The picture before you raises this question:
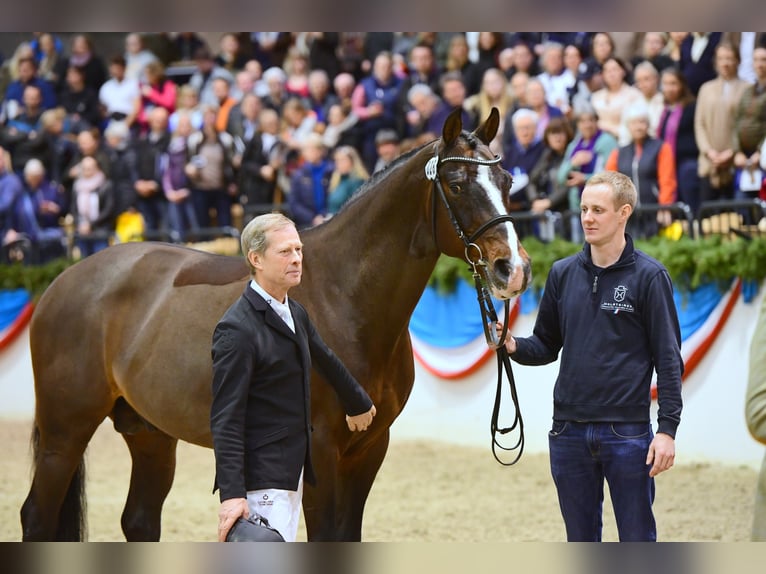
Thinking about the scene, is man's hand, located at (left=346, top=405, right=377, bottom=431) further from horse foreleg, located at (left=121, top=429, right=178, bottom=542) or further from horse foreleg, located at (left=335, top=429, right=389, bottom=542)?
horse foreleg, located at (left=121, top=429, right=178, bottom=542)

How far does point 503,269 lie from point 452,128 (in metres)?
0.54

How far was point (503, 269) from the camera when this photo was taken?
336cm

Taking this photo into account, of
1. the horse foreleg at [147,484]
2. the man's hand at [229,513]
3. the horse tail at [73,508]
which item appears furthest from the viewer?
the horse foreleg at [147,484]

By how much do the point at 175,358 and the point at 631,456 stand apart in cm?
182

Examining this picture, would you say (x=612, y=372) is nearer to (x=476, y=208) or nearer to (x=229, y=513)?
(x=476, y=208)

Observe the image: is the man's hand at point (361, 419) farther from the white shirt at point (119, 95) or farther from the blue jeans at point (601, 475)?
the white shirt at point (119, 95)

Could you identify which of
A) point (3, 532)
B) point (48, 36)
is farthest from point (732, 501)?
point (48, 36)

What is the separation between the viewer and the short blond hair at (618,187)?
308 centimetres

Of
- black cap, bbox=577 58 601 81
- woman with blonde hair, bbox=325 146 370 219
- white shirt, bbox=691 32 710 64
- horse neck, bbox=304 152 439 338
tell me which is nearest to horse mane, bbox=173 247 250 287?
horse neck, bbox=304 152 439 338

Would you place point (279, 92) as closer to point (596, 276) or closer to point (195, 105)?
point (195, 105)

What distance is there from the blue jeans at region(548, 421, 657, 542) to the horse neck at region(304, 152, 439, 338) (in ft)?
2.62

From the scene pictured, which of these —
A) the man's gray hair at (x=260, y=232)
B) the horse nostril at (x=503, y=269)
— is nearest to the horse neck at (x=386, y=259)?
the horse nostril at (x=503, y=269)

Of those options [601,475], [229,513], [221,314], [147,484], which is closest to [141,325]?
[221,314]

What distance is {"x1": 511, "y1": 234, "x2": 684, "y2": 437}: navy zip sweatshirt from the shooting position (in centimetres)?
304
